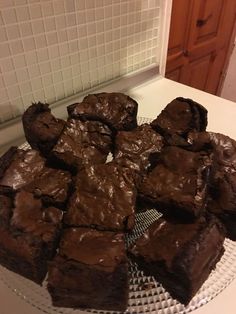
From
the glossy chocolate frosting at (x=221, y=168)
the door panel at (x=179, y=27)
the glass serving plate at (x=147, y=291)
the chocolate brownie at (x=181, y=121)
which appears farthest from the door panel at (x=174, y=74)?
the glass serving plate at (x=147, y=291)

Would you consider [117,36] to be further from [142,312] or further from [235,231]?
[142,312]

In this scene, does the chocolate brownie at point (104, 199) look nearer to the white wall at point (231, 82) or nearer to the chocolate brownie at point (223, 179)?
the chocolate brownie at point (223, 179)

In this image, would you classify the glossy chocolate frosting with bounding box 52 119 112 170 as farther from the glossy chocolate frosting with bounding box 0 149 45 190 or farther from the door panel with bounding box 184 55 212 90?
the door panel with bounding box 184 55 212 90

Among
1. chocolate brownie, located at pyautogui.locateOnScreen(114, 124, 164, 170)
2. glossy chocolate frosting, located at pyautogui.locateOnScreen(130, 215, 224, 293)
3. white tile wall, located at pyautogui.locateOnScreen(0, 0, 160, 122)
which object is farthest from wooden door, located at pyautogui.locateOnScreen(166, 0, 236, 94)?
glossy chocolate frosting, located at pyautogui.locateOnScreen(130, 215, 224, 293)

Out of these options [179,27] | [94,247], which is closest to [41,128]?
[94,247]

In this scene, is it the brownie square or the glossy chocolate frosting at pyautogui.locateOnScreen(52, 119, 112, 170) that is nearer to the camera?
the brownie square

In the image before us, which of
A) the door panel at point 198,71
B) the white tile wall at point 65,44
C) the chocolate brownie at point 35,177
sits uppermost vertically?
the white tile wall at point 65,44
